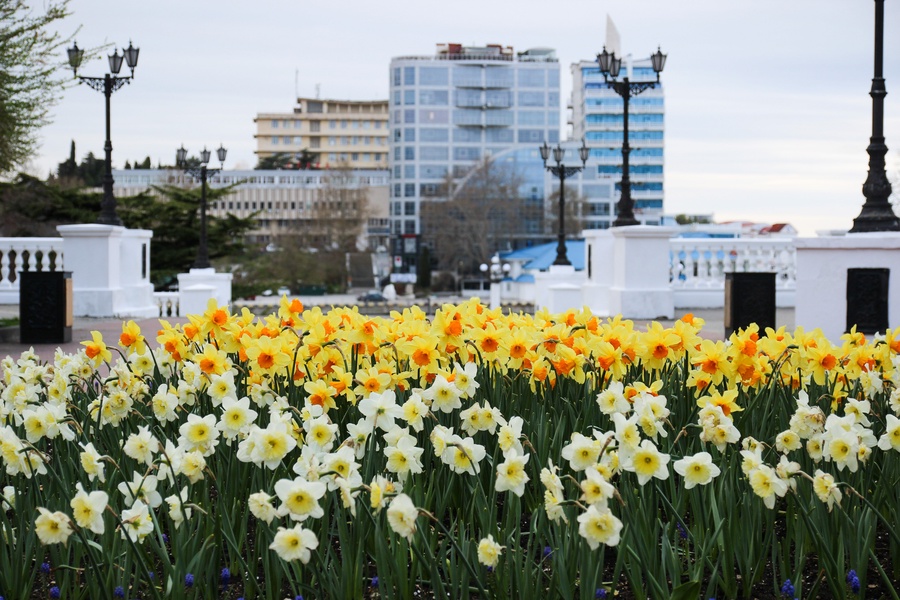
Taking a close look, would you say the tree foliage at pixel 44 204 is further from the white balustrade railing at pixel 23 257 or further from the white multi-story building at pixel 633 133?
the white multi-story building at pixel 633 133

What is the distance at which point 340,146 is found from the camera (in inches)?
6230

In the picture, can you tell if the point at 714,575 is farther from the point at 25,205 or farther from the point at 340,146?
the point at 340,146

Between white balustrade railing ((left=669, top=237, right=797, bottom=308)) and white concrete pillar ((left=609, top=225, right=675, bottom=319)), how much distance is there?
5.15 ft

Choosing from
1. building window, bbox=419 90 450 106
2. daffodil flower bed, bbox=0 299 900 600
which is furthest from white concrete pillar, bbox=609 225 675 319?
building window, bbox=419 90 450 106

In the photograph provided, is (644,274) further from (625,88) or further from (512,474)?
(512,474)

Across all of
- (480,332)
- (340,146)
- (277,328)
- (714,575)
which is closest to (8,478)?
(277,328)

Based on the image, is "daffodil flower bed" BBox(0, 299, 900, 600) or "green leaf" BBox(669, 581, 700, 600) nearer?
"green leaf" BBox(669, 581, 700, 600)

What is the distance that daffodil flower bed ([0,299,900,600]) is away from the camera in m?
3.11

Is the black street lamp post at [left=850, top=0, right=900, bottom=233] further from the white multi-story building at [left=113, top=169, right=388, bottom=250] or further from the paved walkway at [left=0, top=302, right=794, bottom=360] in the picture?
the white multi-story building at [left=113, top=169, right=388, bottom=250]

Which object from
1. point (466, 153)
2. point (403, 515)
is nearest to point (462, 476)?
point (403, 515)

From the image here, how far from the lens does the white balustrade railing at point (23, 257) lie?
22.8m

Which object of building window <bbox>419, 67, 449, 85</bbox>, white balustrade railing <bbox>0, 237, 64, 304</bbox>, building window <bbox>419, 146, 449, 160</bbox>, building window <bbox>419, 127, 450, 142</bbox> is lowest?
white balustrade railing <bbox>0, 237, 64, 304</bbox>

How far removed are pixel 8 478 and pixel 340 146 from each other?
156247 millimetres

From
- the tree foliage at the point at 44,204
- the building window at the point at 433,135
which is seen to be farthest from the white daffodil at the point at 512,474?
the building window at the point at 433,135
